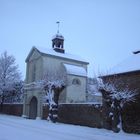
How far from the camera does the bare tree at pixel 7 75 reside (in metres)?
46.6

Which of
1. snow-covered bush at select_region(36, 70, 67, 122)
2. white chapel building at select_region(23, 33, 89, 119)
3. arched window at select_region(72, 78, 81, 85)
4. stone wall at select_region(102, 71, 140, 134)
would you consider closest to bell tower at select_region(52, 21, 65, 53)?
→ white chapel building at select_region(23, 33, 89, 119)

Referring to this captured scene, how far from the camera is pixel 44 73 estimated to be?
36906mm

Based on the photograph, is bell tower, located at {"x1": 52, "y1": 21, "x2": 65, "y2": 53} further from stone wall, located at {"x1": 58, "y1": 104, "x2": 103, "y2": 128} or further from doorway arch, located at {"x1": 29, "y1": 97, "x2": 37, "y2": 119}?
stone wall, located at {"x1": 58, "y1": 104, "x2": 103, "y2": 128}

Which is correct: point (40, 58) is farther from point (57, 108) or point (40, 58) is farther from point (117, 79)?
point (117, 79)

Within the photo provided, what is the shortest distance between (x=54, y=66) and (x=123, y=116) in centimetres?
1921

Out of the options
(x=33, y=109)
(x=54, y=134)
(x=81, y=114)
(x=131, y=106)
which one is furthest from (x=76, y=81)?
(x=54, y=134)

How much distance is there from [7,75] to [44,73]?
44.1 feet

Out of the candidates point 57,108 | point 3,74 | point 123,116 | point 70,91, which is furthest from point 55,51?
point 123,116

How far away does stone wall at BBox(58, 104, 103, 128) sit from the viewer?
24478 millimetres

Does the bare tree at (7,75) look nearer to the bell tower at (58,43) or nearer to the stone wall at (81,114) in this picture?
the bell tower at (58,43)

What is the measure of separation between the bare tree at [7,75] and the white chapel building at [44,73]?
672cm

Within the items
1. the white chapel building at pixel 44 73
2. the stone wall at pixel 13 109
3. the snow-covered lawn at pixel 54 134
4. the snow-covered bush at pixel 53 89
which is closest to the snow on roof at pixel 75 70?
the white chapel building at pixel 44 73

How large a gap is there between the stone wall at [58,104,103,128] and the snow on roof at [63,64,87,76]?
9144 millimetres

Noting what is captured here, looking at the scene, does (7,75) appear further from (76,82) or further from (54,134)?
(54,134)
